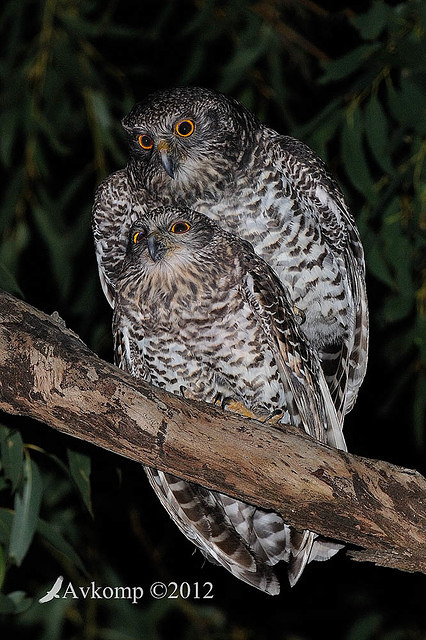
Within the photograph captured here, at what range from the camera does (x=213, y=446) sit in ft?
7.89

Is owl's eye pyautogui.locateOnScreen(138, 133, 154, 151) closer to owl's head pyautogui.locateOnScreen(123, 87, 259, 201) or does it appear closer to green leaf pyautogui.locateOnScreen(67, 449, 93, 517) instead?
owl's head pyautogui.locateOnScreen(123, 87, 259, 201)

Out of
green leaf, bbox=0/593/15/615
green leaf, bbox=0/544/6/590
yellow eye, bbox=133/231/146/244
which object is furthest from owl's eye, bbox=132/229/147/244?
green leaf, bbox=0/593/15/615

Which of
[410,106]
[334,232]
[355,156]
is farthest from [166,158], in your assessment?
[410,106]

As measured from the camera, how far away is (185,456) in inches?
94.6

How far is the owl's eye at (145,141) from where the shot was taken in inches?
128

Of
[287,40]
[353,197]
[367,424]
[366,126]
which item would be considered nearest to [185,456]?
[366,126]

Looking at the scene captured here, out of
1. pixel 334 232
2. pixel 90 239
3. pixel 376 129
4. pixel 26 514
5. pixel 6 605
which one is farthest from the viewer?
pixel 90 239

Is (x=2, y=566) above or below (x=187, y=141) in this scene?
below

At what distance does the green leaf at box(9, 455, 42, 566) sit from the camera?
9.55 ft

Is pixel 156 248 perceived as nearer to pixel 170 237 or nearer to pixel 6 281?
pixel 170 237

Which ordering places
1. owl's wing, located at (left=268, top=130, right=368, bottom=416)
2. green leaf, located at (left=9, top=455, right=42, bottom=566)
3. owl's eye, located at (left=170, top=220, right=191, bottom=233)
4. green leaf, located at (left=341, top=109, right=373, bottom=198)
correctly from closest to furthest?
green leaf, located at (left=9, top=455, right=42, bottom=566) → owl's eye, located at (left=170, top=220, right=191, bottom=233) → owl's wing, located at (left=268, top=130, right=368, bottom=416) → green leaf, located at (left=341, top=109, right=373, bottom=198)

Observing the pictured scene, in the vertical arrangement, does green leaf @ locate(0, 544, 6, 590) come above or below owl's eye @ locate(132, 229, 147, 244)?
below

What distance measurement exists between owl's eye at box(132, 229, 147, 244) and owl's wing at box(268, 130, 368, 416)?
550mm

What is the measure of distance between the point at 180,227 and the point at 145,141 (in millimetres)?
411
